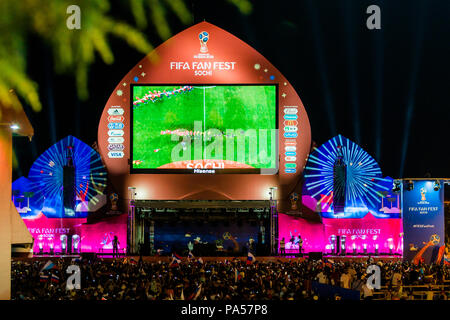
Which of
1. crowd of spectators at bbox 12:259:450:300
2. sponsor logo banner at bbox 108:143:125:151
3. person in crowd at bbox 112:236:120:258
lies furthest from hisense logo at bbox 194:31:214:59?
crowd of spectators at bbox 12:259:450:300

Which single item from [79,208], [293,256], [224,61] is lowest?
[293,256]

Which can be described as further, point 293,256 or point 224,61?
point 224,61

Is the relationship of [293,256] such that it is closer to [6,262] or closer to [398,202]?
[398,202]

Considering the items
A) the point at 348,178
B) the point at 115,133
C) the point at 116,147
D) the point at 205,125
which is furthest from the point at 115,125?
the point at 348,178

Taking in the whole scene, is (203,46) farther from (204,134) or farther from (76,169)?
(76,169)

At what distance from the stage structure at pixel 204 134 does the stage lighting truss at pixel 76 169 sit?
1006mm

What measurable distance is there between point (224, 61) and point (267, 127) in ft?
17.8

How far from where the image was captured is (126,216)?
129 ft

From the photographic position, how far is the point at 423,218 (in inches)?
1184

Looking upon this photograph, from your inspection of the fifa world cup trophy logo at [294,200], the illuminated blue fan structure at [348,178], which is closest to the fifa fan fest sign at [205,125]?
the fifa world cup trophy logo at [294,200]

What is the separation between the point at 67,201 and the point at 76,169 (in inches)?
89.0

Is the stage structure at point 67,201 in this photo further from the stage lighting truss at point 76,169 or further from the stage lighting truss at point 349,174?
the stage lighting truss at point 349,174

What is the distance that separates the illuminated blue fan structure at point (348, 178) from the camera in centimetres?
4000
